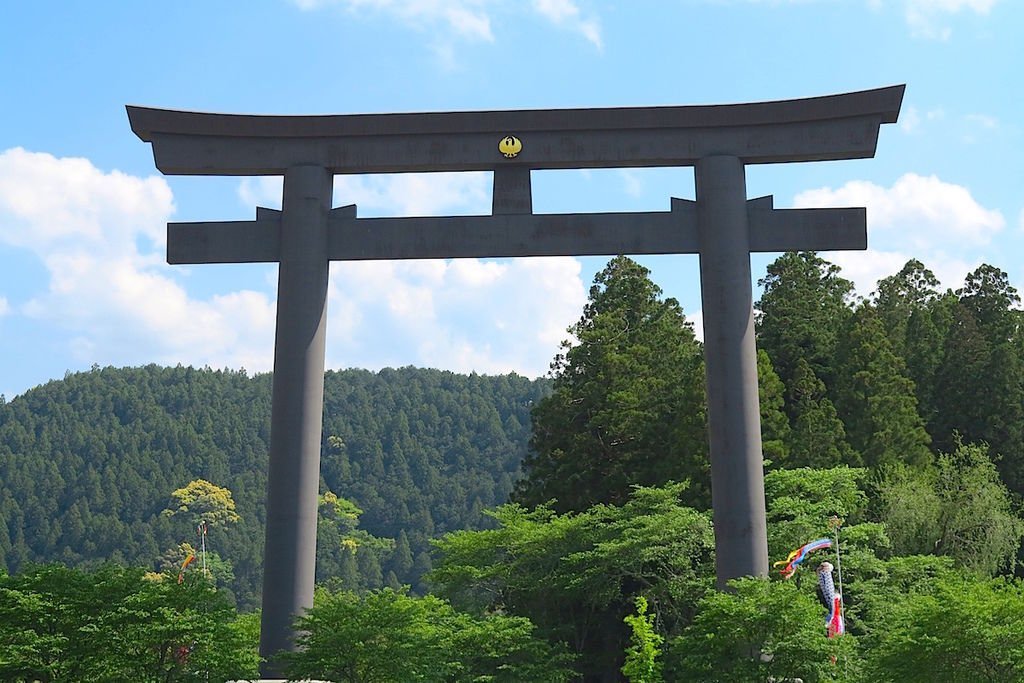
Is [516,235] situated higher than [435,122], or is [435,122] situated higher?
[435,122]

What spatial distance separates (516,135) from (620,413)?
15.3 m

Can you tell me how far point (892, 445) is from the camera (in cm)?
3094

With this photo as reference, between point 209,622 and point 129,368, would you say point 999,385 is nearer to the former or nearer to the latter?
point 209,622

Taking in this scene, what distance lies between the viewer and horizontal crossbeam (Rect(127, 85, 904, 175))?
15.0m

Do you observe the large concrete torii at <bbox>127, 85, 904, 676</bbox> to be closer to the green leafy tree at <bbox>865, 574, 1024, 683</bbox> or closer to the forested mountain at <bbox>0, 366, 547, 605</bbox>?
the green leafy tree at <bbox>865, 574, 1024, 683</bbox>

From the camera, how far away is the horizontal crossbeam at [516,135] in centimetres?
1504

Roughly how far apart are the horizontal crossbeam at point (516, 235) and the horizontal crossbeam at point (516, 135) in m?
0.71

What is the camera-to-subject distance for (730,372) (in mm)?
14469

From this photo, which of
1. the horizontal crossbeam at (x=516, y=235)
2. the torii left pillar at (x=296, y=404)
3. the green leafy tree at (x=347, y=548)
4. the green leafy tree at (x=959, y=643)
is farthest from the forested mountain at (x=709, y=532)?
the green leafy tree at (x=347, y=548)

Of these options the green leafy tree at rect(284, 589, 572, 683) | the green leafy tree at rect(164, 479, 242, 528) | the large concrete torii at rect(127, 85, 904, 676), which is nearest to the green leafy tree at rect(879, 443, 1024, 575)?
the large concrete torii at rect(127, 85, 904, 676)

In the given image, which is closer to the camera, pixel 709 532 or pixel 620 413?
pixel 709 532

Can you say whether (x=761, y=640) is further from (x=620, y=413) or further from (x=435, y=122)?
(x=620, y=413)

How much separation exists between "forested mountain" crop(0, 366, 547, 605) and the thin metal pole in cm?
7485

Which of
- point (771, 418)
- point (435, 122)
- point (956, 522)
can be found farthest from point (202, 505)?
point (435, 122)
